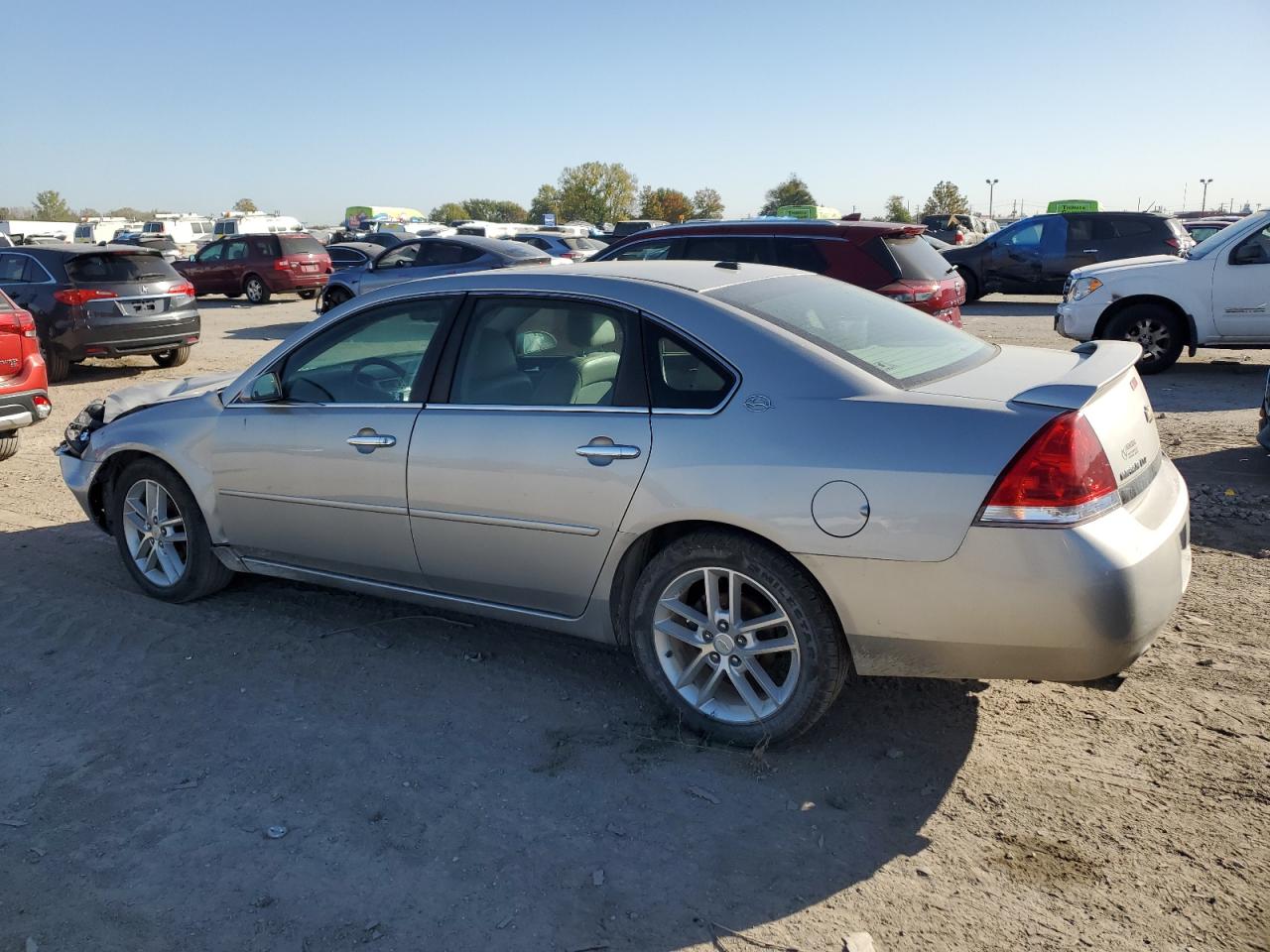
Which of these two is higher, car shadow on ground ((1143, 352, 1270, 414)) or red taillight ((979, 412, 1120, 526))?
red taillight ((979, 412, 1120, 526))

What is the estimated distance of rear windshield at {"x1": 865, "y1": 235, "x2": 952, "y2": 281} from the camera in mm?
9344

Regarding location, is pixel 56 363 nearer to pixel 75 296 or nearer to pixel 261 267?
pixel 75 296

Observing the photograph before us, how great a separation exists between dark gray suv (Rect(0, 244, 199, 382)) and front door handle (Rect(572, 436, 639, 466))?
10.8m

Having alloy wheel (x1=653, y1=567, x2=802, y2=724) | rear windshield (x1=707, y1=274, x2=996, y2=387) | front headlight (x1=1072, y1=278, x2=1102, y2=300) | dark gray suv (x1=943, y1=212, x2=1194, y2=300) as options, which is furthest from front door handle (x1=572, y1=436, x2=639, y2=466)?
dark gray suv (x1=943, y1=212, x2=1194, y2=300)

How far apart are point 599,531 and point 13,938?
6.81ft

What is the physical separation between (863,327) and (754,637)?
4.14 feet

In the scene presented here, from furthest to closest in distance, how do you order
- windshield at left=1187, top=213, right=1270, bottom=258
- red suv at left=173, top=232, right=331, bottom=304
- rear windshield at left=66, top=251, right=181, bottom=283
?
red suv at left=173, top=232, right=331, bottom=304 < rear windshield at left=66, top=251, right=181, bottom=283 < windshield at left=1187, top=213, right=1270, bottom=258

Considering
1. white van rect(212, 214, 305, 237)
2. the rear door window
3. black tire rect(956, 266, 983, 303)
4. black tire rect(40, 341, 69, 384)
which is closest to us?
the rear door window

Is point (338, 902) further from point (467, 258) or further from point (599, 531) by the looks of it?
point (467, 258)

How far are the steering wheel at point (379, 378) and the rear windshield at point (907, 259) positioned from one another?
593 centimetres

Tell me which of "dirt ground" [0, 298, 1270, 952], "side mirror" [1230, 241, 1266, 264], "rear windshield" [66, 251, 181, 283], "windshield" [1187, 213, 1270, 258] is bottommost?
"dirt ground" [0, 298, 1270, 952]

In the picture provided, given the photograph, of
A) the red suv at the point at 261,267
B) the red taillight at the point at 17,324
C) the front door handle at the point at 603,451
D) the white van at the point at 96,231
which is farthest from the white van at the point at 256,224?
the front door handle at the point at 603,451

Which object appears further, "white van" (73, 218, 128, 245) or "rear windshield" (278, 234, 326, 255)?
"white van" (73, 218, 128, 245)

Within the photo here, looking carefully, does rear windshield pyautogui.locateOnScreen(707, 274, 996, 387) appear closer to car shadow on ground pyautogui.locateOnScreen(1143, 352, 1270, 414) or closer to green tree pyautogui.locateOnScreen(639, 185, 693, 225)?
car shadow on ground pyautogui.locateOnScreen(1143, 352, 1270, 414)
